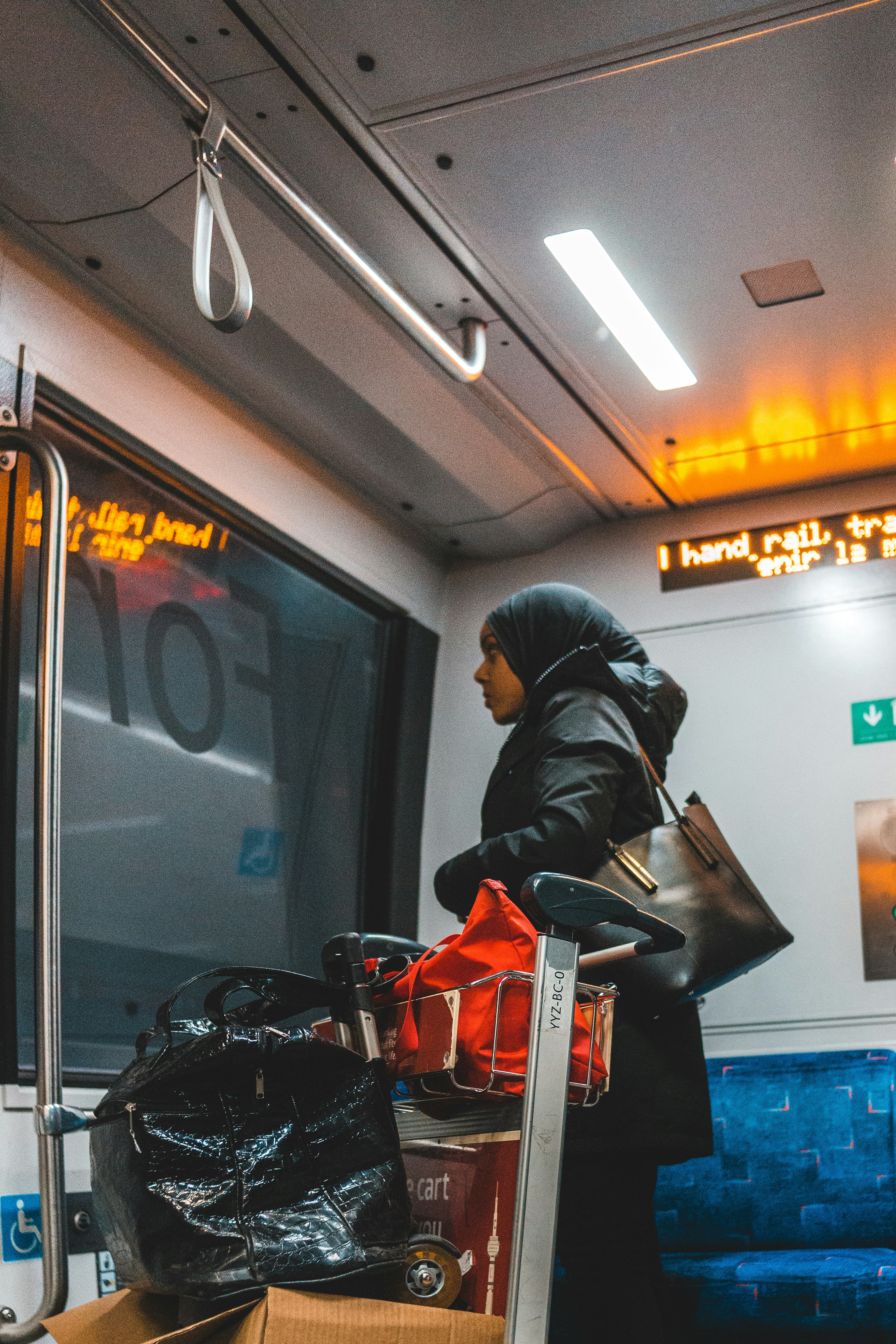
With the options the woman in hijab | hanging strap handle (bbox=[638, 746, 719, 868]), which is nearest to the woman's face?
the woman in hijab

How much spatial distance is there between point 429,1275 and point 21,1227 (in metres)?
1.02

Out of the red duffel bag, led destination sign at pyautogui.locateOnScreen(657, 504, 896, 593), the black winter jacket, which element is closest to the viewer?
the red duffel bag

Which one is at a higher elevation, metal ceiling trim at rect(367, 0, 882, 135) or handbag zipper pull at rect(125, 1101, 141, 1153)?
metal ceiling trim at rect(367, 0, 882, 135)

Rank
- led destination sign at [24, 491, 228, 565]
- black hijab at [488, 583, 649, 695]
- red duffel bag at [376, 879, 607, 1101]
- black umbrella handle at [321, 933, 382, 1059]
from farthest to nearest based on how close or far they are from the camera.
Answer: black hijab at [488, 583, 649, 695]
led destination sign at [24, 491, 228, 565]
black umbrella handle at [321, 933, 382, 1059]
red duffel bag at [376, 879, 607, 1101]

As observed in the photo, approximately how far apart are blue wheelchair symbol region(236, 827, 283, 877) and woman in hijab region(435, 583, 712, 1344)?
940 mm

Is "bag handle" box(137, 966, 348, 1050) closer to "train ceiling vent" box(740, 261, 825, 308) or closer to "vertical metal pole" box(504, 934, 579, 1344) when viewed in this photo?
"vertical metal pole" box(504, 934, 579, 1344)

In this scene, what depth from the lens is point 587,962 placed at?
219cm

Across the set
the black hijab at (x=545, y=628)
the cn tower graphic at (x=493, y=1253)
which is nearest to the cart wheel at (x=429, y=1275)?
the cn tower graphic at (x=493, y=1253)

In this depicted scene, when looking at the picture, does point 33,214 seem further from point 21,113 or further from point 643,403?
point 643,403

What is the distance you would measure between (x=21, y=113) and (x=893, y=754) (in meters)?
2.92

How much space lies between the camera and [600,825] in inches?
111

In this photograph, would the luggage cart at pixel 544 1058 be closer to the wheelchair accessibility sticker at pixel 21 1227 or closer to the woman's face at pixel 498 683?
the wheelchair accessibility sticker at pixel 21 1227

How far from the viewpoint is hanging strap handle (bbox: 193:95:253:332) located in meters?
2.45

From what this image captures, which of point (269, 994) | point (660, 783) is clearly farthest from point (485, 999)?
point (660, 783)
